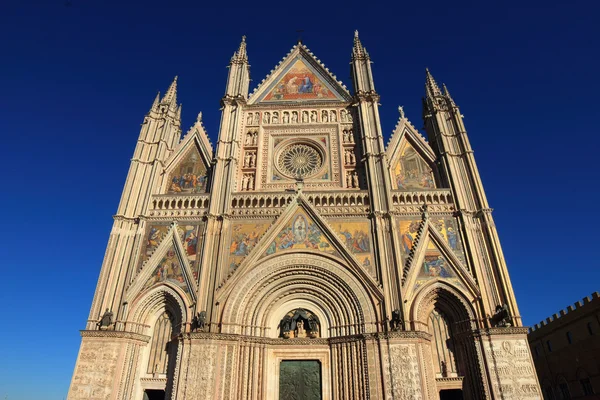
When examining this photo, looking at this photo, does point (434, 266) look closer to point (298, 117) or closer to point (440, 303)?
point (440, 303)

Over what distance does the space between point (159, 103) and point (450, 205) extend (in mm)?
17962

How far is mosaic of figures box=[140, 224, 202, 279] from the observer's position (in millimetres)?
17516

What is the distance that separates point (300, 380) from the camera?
15.8 metres

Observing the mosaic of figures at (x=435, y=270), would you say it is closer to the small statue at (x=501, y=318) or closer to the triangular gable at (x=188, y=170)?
the small statue at (x=501, y=318)

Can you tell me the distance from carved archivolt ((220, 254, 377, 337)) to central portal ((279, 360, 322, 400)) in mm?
1511

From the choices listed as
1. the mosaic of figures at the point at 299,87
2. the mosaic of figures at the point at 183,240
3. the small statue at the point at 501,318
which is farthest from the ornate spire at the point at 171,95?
the small statue at the point at 501,318

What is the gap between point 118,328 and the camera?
52.1ft

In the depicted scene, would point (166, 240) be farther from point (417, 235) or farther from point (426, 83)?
point (426, 83)

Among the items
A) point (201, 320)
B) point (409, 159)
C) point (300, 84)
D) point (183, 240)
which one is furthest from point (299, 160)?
point (201, 320)

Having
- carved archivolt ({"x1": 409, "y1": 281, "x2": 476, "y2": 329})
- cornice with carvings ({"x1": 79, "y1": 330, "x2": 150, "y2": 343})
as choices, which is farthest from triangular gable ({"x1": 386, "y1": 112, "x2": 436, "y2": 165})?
cornice with carvings ({"x1": 79, "y1": 330, "x2": 150, "y2": 343})

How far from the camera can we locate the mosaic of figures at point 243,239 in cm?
1753

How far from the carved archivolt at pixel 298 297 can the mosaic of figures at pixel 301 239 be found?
0.46m

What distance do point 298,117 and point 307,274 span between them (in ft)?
33.6

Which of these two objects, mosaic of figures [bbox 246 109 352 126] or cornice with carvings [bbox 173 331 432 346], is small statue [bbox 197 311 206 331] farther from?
mosaic of figures [bbox 246 109 352 126]
